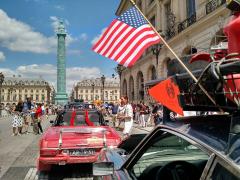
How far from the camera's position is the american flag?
16.7 feet

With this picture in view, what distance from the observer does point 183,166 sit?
10.0ft

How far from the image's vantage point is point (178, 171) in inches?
117

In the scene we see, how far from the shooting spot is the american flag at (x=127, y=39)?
5.10 m

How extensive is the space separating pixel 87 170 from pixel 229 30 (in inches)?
232

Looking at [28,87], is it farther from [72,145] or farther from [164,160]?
[164,160]

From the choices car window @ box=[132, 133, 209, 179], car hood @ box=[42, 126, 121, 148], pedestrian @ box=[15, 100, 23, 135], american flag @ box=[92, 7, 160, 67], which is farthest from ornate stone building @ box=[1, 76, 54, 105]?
car window @ box=[132, 133, 209, 179]

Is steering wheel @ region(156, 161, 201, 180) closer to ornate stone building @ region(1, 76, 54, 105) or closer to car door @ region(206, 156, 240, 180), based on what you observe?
car door @ region(206, 156, 240, 180)

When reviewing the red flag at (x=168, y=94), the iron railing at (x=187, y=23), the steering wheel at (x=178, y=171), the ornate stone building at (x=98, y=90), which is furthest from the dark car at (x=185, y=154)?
the ornate stone building at (x=98, y=90)

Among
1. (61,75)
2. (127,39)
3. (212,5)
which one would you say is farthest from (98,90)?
(127,39)

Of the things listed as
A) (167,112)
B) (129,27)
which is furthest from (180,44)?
(167,112)

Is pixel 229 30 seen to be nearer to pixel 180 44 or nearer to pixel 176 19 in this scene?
pixel 180 44

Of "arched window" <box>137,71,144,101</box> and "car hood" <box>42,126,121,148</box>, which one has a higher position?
"arched window" <box>137,71,144,101</box>

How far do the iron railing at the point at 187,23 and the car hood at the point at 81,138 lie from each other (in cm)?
1792

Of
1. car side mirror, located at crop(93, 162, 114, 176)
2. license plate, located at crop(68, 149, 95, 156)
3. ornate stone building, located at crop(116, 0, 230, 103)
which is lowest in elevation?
license plate, located at crop(68, 149, 95, 156)
